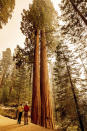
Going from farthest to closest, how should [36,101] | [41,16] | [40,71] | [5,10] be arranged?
[41,16]
[5,10]
[40,71]
[36,101]

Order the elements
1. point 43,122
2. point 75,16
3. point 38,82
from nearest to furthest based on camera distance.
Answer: point 43,122, point 75,16, point 38,82

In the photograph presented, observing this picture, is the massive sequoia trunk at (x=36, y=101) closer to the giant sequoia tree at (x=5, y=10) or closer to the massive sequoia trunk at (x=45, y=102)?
the massive sequoia trunk at (x=45, y=102)

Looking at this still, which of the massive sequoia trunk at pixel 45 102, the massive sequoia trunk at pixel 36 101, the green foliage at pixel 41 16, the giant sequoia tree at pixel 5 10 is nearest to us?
the massive sequoia trunk at pixel 45 102

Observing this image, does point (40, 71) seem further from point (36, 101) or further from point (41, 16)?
point (41, 16)

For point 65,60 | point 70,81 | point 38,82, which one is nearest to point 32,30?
point 65,60

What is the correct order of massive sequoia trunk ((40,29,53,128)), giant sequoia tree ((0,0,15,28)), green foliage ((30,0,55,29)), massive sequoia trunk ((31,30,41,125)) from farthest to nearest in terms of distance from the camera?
1. green foliage ((30,0,55,29))
2. giant sequoia tree ((0,0,15,28))
3. massive sequoia trunk ((31,30,41,125))
4. massive sequoia trunk ((40,29,53,128))

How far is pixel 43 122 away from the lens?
5.40 m

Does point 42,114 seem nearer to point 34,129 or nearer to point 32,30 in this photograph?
point 34,129

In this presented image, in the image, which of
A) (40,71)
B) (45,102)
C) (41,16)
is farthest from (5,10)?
(45,102)

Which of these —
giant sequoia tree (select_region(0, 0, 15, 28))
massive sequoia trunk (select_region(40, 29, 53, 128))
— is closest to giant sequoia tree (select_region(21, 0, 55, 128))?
massive sequoia trunk (select_region(40, 29, 53, 128))

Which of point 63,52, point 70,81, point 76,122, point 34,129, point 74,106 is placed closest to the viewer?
point 34,129

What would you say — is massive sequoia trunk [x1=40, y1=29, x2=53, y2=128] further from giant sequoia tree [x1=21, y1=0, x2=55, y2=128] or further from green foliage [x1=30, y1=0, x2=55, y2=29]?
green foliage [x1=30, y1=0, x2=55, y2=29]

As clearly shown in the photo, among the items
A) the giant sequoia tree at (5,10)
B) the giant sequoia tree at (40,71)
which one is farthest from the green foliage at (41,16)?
the giant sequoia tree at (5,10)

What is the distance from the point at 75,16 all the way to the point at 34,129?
7.86m
